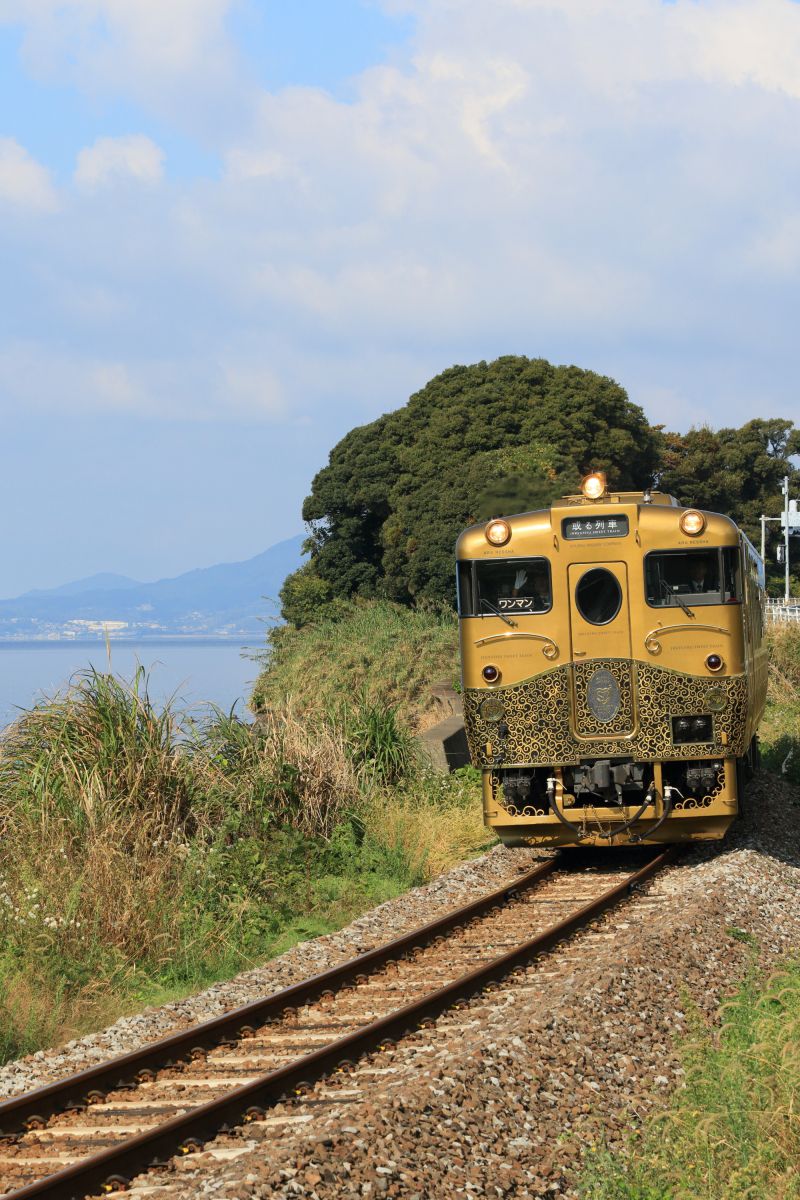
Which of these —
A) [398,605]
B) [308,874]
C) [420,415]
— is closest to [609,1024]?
[308,874]

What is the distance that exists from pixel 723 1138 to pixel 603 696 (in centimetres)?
666

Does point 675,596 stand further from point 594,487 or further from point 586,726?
point 586,726

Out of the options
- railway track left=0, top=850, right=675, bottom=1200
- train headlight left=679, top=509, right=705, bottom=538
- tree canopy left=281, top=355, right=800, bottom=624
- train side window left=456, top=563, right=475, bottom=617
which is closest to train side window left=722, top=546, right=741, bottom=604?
train headlight left=679, top=509, right=705, bottom=538

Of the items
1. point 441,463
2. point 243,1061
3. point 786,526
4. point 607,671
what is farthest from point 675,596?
point 786,526

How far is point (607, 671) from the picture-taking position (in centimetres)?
1216

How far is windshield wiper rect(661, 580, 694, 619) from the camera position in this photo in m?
12.1

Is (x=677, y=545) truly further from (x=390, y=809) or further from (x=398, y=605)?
(x=398, y=605)

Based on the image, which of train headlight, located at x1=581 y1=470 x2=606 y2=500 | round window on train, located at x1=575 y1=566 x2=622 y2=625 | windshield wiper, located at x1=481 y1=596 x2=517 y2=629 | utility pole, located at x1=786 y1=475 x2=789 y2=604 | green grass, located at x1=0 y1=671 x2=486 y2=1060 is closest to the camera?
green grass, located at x1=0 y1=671 x2=486 y2=1060

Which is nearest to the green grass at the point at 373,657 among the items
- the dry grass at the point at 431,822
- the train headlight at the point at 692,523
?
the dry grass at the point at 431,822

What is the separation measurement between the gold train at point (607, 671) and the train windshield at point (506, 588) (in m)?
0.01

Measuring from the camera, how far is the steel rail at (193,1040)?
629cm

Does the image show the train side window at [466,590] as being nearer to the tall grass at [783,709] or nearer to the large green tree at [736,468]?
the tall grass at [783,709]

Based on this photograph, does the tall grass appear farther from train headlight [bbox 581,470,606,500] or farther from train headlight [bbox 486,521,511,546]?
train headlight [bbox 486,521,511,546]

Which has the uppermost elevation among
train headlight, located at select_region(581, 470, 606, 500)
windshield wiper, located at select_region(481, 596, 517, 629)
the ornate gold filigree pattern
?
train headlight, located at select_region(581, 470, 606, 500)
